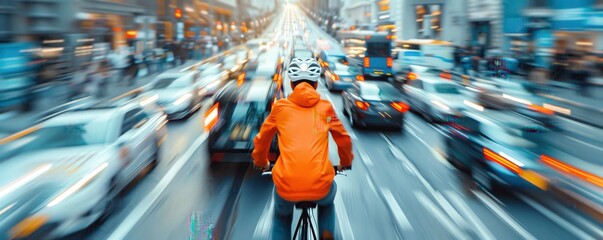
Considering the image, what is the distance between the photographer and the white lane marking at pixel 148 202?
7.03m

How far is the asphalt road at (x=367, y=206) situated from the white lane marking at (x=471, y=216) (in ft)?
0.04

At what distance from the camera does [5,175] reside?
23.6 ft

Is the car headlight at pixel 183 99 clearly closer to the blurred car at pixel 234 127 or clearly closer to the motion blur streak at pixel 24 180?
the blurred car at pixel 234 127

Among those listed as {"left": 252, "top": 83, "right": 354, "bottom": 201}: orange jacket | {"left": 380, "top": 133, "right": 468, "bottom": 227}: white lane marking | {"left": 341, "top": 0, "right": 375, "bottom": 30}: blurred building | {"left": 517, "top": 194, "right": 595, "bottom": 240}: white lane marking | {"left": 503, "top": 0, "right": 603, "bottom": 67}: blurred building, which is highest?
{"left": 341, "top": 0, "right": 375, "bottom": 30}: blurred building

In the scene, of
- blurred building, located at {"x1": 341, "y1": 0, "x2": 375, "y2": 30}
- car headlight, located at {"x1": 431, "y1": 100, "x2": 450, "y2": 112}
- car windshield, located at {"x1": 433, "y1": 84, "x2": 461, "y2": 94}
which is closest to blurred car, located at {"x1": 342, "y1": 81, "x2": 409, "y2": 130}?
car headlight, located at {"x1": 431, "y1": 100, "x2": 450, "y2": 112}

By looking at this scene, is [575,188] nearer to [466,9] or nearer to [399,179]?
[399,179]

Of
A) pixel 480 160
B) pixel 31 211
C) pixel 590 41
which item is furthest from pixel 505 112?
pixel 590 41

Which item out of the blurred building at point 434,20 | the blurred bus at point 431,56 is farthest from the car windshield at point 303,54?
the blurred building at point 434,20

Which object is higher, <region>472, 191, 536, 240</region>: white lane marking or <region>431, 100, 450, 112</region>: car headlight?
<region>431, 100, 450, 112</region>: car headlight

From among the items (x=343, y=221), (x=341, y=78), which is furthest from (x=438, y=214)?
(x=341, y=78)

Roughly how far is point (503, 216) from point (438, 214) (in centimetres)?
93

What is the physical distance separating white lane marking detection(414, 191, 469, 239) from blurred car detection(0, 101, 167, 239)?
473 centimetres

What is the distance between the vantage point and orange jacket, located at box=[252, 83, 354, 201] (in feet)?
12.3

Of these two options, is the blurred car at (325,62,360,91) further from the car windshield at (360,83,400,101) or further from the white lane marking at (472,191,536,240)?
the white lane marking at (472,191,536,240)
